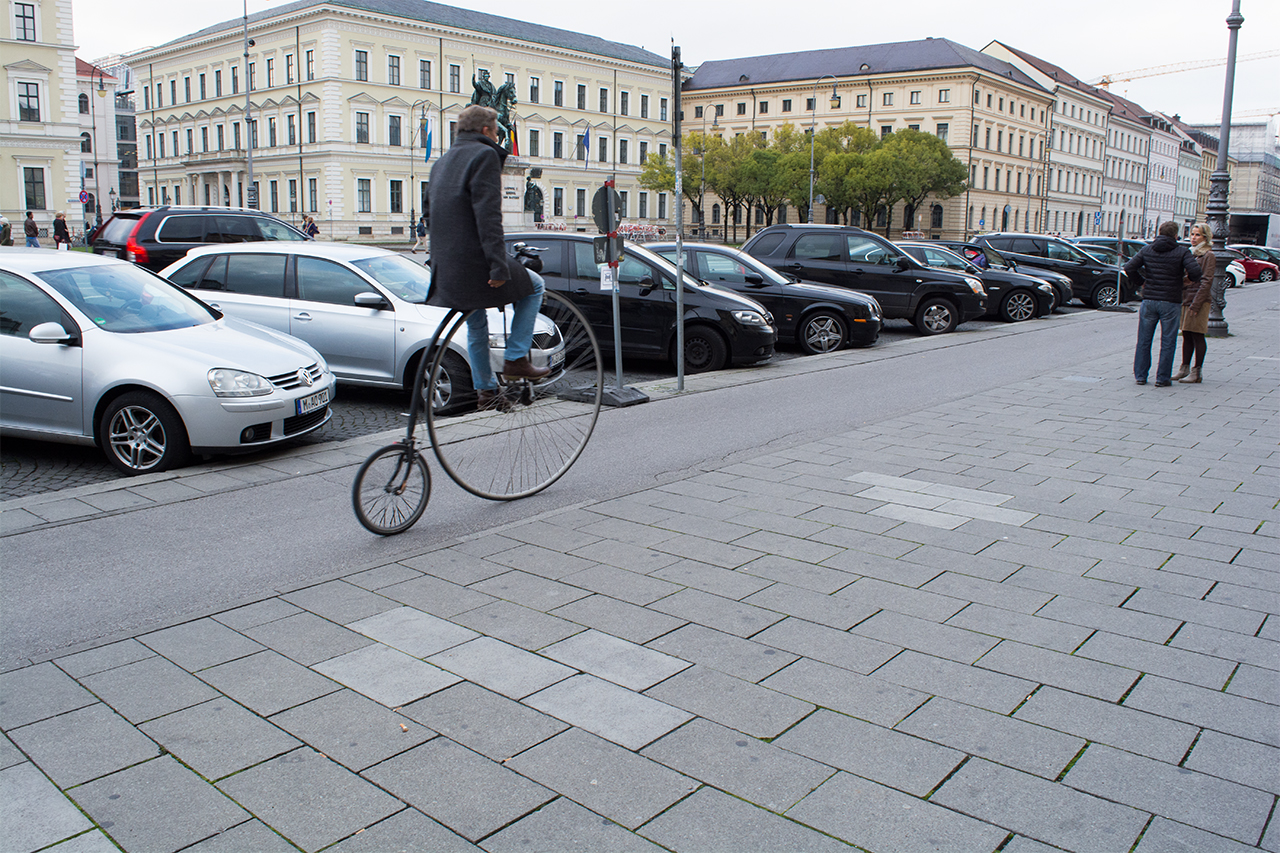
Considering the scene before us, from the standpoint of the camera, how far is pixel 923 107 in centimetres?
9319

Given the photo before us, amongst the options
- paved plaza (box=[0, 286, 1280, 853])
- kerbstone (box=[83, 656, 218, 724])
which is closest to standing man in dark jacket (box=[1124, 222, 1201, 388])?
paved plaza (box=[0, 286, 1280, 853])

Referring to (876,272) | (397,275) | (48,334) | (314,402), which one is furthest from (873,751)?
(876,272)

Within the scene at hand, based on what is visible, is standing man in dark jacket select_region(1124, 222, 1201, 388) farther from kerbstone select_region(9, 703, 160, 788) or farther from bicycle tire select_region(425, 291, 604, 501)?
kerbstone select_region(9, 703, 160, 788)

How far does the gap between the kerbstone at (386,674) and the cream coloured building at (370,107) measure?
69.2 metres

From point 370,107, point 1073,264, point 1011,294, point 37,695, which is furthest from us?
point 370,107

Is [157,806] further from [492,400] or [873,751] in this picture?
[492,400]

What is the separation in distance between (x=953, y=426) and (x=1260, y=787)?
620cm

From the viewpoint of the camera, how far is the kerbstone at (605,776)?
298 centimetres

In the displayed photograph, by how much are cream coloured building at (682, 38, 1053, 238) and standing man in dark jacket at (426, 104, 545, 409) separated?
83260mm

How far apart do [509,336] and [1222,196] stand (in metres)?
16.5

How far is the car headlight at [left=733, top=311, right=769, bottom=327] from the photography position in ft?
42.6

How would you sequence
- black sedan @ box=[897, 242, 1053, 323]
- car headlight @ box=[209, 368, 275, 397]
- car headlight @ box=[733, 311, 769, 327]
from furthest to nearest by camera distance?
black sedan @ box=[897, 242, 1053, 323]
car headlight @ box=[733, 311, 769, 327]
car headlight @ box=[209, 368, 275, 397]

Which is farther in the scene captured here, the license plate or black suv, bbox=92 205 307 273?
black suv, bbox=92 205 307 273

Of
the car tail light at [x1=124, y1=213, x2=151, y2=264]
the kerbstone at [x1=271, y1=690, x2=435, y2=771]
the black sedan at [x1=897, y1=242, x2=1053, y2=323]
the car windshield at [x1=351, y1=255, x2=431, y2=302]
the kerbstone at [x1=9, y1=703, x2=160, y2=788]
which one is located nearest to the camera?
the kerbstone at [x1=9, y1=703, x2=160, y2=788]
